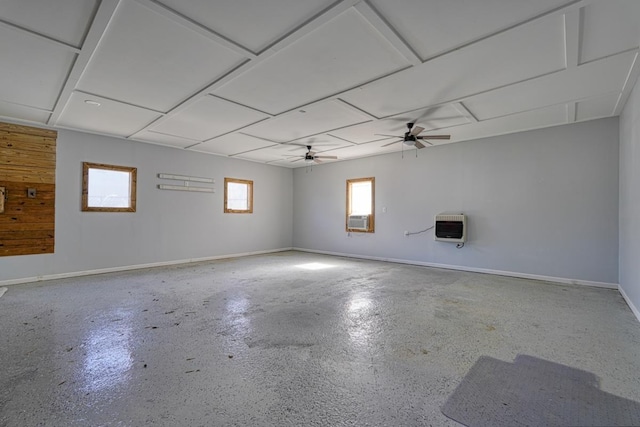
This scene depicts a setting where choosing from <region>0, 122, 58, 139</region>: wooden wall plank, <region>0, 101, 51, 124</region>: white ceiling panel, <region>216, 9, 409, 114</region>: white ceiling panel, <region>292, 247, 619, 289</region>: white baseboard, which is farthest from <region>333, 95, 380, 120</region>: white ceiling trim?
<region>0, 122, 58, 139</region>: wooden wall plank

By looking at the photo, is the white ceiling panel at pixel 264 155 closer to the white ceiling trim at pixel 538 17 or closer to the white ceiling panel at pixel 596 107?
the white ceiling trim at pixel 538 17

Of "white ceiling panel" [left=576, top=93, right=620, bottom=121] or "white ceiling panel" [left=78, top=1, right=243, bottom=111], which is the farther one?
"white ceiling panel" [left=576, top=93, right=620, bottom=121]

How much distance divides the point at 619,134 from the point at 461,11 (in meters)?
4.19

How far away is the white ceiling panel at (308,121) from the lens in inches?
163

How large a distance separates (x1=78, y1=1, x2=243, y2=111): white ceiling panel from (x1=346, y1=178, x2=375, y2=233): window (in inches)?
193

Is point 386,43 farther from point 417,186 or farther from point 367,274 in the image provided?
point 417,186

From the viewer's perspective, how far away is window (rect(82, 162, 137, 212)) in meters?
5.41

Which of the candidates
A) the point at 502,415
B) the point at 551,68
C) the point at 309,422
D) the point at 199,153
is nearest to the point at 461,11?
the point at 551,68

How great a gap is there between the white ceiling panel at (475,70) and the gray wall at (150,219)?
15.3 feet

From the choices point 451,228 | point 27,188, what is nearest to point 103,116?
point 27,188

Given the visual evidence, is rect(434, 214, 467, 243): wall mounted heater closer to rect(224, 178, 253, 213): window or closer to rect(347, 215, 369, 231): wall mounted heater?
rect(347, 215, 369, 231): wall mounted heater

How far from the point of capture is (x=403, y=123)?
478 cm

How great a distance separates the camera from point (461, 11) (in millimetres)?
2150

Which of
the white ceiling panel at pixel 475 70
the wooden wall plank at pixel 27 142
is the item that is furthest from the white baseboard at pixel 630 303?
the wooden wall plank at pixel 27 142
